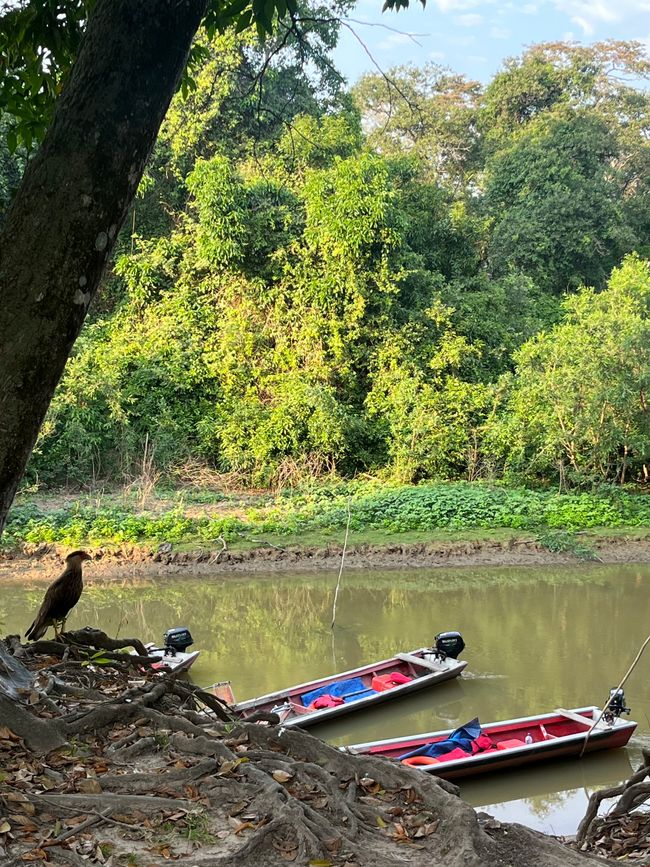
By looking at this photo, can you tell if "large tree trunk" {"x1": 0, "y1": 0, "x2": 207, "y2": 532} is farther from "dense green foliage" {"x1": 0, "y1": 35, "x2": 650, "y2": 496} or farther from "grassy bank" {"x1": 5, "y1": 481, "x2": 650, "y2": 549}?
"dense green foliage" {"x1": 0, "y1": 35, "x2": 650, "y2": 496}

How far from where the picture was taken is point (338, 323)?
1666 centimetres

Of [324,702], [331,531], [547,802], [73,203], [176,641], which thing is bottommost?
[176,641]

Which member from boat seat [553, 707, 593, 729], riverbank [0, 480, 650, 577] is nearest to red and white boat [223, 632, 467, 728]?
boat seat [553, 707, 593, 729]

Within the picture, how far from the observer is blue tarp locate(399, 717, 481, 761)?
19.9ft

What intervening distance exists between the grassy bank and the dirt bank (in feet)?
0.72

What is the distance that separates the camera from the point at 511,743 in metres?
6.38

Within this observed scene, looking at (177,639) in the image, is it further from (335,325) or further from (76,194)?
(335,325)

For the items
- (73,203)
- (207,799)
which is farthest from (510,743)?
(73,203)

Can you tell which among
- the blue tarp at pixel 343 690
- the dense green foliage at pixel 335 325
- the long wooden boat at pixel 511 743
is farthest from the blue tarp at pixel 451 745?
the dense green foliage at pixel 335 325

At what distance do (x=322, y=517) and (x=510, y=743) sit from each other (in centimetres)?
703

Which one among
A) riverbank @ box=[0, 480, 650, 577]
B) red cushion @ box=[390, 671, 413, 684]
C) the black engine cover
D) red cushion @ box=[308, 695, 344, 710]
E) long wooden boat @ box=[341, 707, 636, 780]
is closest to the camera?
long wooden boat @ box=[341, 707, 636, 780]

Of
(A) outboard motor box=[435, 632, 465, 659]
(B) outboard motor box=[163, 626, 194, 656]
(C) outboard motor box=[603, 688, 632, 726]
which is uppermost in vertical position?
(C) outboard motor box=[603, 688, 632, 726]

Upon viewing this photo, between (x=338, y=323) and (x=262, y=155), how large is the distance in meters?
4.60

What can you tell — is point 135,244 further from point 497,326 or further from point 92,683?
point 92,683
